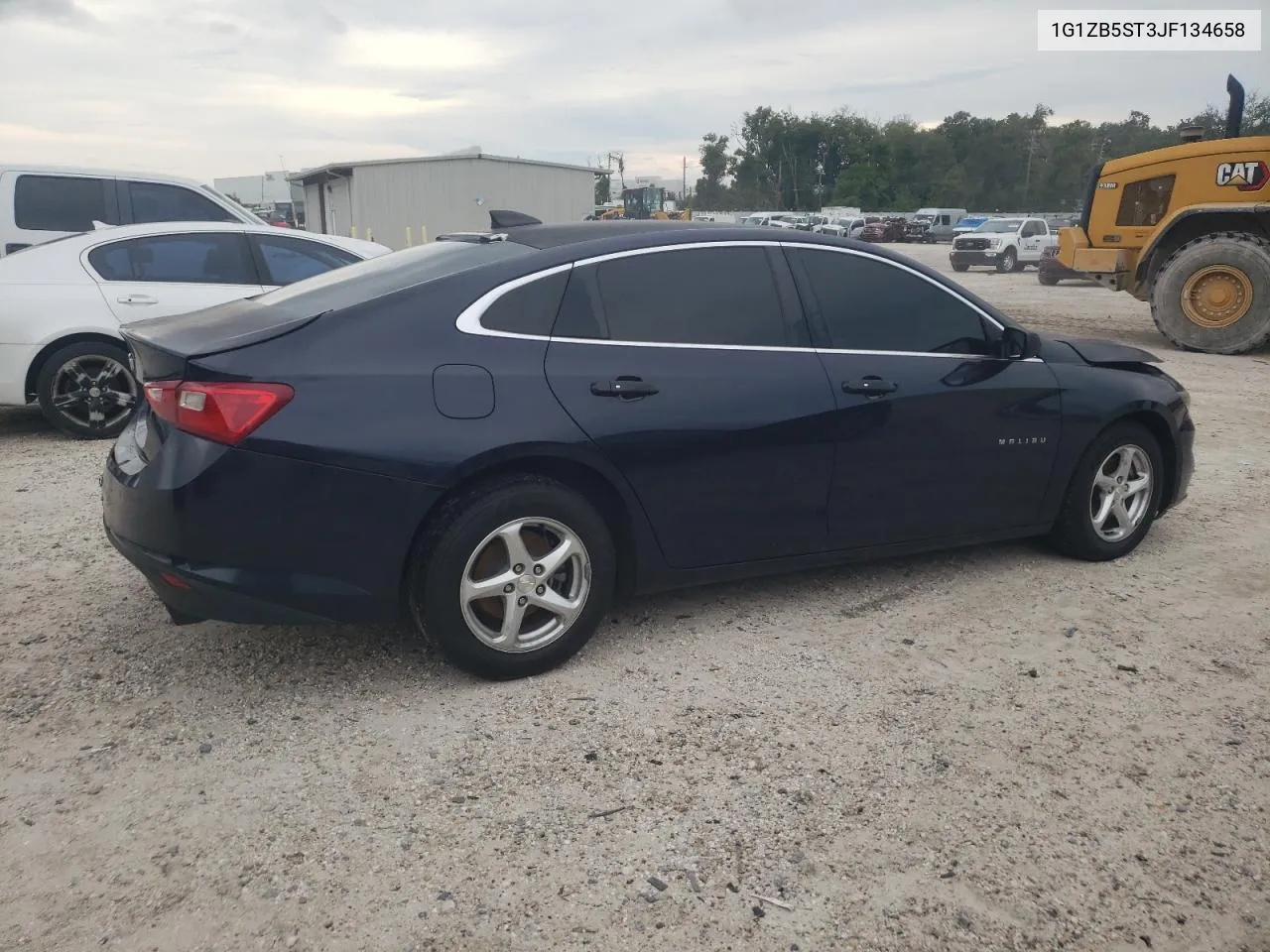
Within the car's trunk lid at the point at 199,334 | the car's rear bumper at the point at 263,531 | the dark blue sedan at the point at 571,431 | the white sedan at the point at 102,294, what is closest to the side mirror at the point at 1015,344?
the dark blue sedan at the point at 571,431

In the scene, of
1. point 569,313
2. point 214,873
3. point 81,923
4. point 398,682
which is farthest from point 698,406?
point 81,923

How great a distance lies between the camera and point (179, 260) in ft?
24.3

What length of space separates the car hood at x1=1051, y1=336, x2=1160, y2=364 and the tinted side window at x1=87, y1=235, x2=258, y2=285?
18.6ft

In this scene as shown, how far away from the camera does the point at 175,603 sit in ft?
10.6

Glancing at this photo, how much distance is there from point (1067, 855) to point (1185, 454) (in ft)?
10.1

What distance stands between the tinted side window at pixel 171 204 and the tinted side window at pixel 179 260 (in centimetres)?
252

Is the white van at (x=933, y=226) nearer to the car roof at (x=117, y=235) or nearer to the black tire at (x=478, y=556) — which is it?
the car roof at (x=117, y=235)

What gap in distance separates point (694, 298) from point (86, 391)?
16.5 ft

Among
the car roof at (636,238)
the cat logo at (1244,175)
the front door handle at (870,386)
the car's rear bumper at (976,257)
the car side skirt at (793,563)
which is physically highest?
the cat logo at (1244,175)

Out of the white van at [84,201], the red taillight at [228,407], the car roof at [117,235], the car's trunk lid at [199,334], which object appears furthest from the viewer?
the white van at [84,201]

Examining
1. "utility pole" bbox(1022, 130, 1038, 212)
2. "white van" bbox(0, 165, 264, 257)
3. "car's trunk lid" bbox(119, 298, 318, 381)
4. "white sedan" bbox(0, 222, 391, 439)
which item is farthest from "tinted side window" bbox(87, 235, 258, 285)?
"utility pole" bbox(1022, 130, 1038, 212)

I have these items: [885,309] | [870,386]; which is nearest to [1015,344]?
[885,309]

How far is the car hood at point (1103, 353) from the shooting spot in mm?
4844

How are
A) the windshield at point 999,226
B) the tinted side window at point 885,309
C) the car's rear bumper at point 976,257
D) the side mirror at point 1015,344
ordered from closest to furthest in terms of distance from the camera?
the tinted side window at point 885,309 → the side mirror at point 1015,344 → the car's rear bumper at point 976,257 → the windshield at point 999,226
